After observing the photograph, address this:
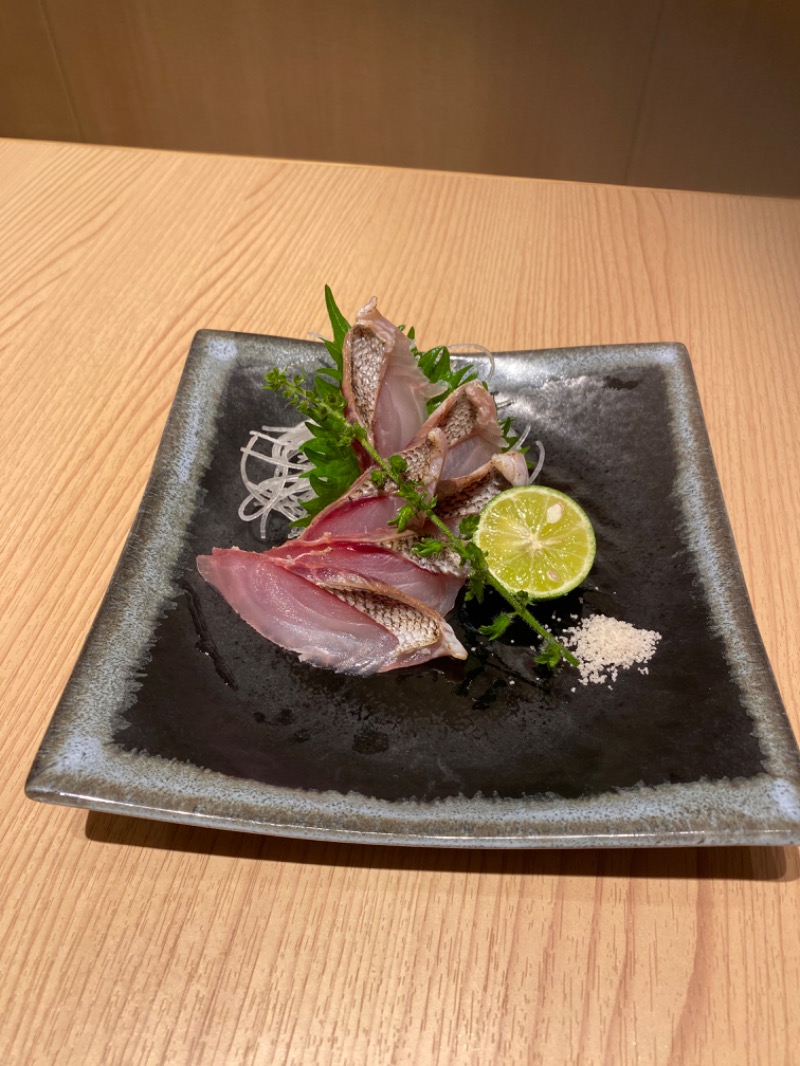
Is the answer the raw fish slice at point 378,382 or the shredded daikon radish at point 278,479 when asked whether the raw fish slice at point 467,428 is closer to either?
the raw fish slice at point 378,382

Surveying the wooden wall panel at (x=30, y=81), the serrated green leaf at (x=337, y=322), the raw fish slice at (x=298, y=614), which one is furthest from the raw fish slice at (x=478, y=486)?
the wooden wall panel at (x=30, y=81)

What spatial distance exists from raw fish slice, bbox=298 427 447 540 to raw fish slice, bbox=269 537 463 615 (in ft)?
0.14

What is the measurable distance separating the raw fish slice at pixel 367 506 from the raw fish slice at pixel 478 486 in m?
0.05

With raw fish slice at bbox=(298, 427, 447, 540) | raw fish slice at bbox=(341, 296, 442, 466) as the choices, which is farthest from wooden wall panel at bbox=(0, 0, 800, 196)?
raw fish slice at bbox=(298, 427, 447, 540)

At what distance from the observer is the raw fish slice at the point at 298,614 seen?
1.41m

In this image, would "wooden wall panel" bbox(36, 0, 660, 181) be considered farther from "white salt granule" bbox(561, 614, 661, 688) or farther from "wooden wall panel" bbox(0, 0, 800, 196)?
"white salt granule" bbox(561, 614, 661, 688)

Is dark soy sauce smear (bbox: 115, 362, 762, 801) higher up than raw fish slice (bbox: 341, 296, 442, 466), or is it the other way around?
raw fish slice (bbox: 341, 296, 442, 466)

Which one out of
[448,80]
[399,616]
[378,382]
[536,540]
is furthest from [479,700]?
[448,80]

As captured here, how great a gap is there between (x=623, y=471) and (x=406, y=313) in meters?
0.83

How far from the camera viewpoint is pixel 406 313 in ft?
7.41

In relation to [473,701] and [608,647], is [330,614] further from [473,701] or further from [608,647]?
[608,647]

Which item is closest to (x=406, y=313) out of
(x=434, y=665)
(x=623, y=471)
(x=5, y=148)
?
(x=623, y=471)

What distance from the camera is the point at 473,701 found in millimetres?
1354

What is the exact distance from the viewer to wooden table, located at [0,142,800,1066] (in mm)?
1034
